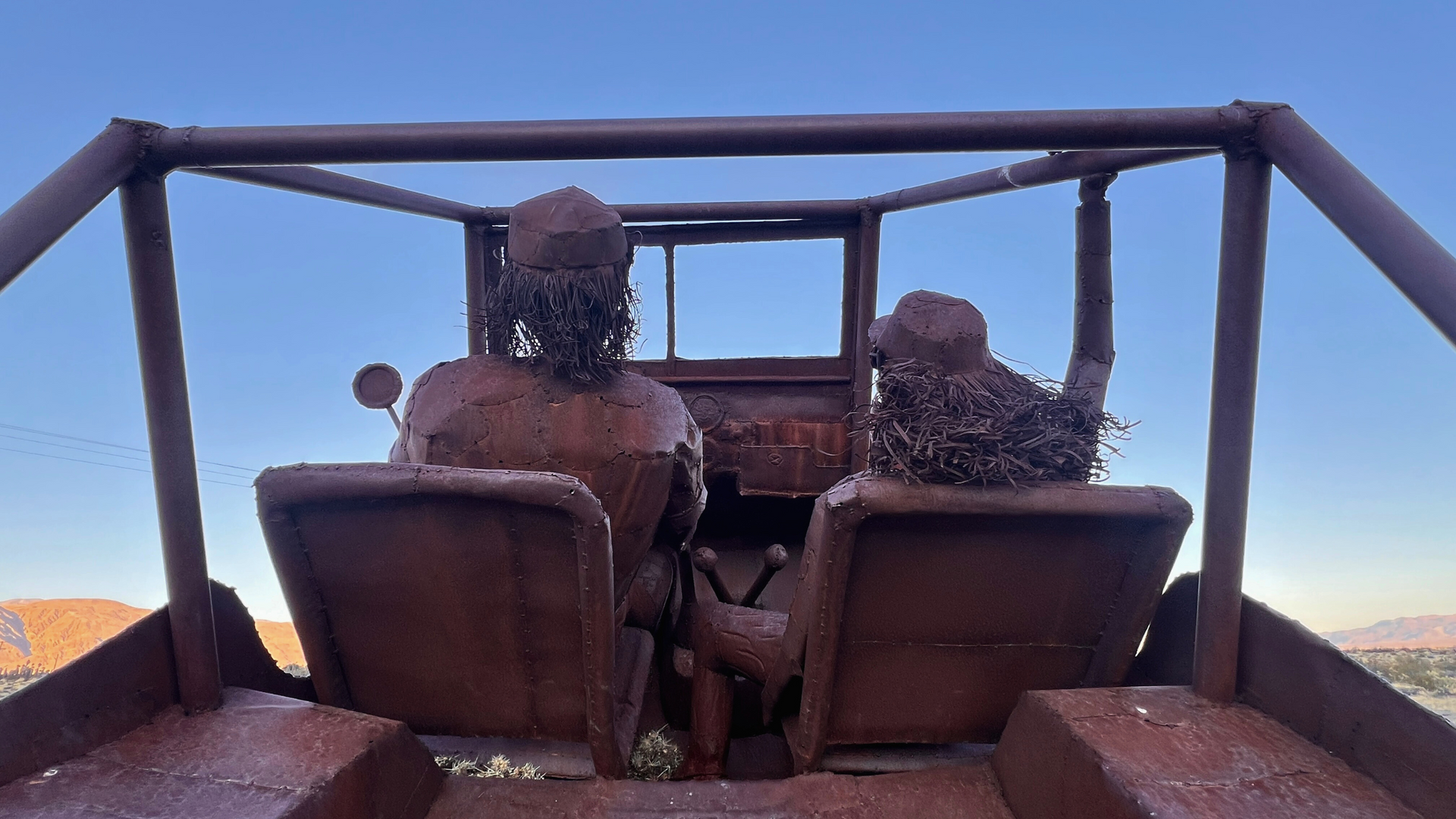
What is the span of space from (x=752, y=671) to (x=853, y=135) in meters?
Result: 1.66

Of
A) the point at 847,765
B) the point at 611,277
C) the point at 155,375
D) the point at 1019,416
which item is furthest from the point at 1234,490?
the point at 155,375

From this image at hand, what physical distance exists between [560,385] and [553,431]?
14 centimetres

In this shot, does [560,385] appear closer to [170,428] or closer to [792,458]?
[170,428]

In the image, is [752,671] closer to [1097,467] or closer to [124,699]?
[1097,467]

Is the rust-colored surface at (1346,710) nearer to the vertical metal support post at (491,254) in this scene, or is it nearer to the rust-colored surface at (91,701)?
the rust-colored surface at (91,701)

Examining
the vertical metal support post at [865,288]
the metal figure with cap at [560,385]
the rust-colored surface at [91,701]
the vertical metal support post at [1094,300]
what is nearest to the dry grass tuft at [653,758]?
the metal figure with cap at [560,385]

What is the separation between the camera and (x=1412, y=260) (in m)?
1.88

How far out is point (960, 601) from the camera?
2.38 metres

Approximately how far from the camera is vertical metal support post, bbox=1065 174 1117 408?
3432mm

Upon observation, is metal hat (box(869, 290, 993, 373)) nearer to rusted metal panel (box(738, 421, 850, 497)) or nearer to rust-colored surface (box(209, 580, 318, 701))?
rust-colored surface (box(209, 580, 318, 701))

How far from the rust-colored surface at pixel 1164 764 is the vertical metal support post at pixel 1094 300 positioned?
136 cm

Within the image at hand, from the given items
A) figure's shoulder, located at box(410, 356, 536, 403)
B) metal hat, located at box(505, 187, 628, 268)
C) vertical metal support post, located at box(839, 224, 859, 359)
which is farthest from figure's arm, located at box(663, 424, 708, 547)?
vertical metal support post, located at box(839, 224, 859, 359)

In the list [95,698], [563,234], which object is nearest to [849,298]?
[563,234]

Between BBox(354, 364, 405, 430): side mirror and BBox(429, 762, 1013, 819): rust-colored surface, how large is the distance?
1.62 meters
